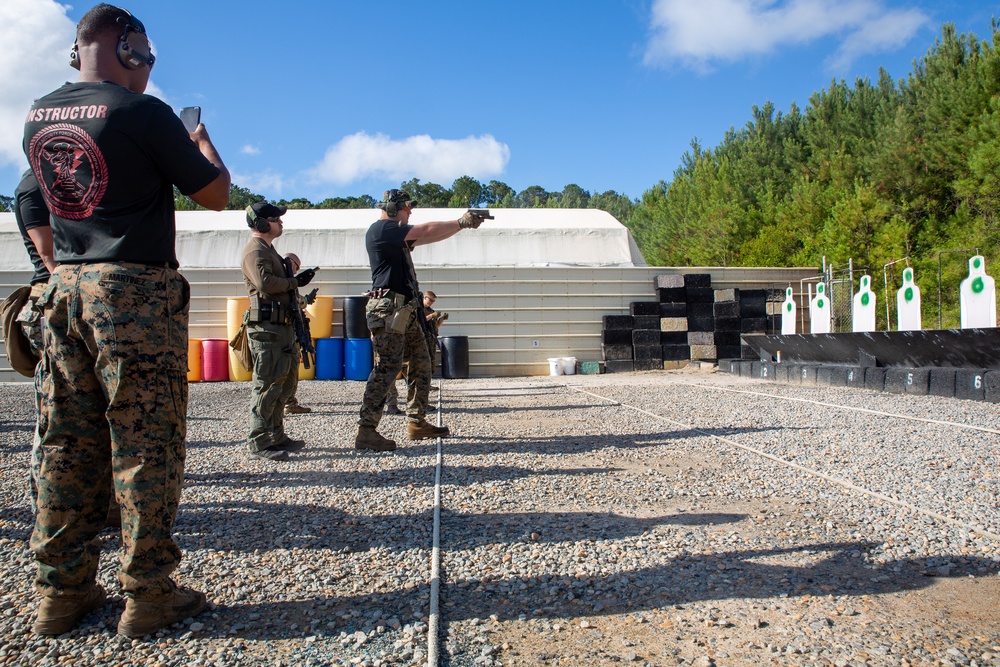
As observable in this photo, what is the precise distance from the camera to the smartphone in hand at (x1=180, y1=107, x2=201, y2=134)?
244 cm

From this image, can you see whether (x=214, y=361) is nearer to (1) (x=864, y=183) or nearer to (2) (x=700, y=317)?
(2) (x=700, y=317)

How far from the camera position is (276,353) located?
476cm

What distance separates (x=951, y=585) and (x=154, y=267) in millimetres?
2720

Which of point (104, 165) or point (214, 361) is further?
point (214, 361)

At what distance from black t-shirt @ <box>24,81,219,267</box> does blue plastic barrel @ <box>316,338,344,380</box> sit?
11.6 m

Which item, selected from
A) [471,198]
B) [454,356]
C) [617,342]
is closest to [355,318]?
[454,356]

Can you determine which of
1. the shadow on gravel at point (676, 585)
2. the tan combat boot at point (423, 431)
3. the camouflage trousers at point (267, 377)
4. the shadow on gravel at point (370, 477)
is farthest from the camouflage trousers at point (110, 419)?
the tan combat boot at point (423, 431)

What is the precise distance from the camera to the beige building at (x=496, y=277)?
47.4 feet

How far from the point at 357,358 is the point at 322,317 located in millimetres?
1237

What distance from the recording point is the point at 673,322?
14805mm

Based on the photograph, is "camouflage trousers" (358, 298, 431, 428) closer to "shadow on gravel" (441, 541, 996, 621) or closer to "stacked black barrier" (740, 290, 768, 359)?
"shadow on gravel" (441, 541, 996, 621)

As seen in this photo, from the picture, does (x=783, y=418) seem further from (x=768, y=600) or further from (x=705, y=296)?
(x=705, y=296)

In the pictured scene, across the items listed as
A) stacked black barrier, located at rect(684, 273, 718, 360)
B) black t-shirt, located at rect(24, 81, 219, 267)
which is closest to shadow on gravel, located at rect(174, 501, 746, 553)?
black t-shirt, located at rect(24, 81, 219, 267)

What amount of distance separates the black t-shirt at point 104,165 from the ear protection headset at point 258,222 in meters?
2.72
